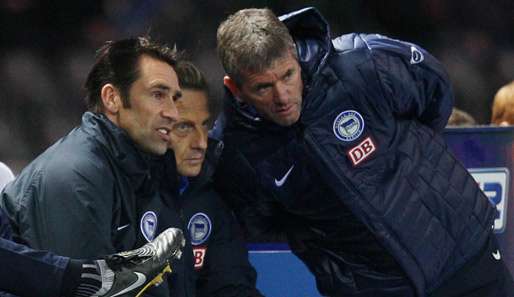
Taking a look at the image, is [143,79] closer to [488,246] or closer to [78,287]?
[78,287]

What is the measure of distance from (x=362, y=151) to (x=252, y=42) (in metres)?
0.49

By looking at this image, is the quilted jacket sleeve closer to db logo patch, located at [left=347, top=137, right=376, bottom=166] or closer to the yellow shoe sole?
db logo patch, located at [left=347, top=137, right=376, bottom=166]

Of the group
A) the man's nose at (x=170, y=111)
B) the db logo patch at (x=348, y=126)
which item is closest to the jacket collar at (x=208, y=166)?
the man's nose at (x=170, y=111)

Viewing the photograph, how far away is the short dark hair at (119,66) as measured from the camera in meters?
3.27

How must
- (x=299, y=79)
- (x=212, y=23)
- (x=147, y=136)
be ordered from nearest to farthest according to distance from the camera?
(x=147, y=136), (x=299, y=79), (x=212, y=23)

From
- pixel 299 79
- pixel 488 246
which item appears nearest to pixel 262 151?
pixel 299 79

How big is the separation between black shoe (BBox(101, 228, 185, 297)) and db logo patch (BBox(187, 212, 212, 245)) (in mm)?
500

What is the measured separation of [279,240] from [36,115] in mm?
2395

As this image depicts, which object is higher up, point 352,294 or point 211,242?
point 211,242

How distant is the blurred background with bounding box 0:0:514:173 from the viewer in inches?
240

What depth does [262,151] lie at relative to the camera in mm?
3600

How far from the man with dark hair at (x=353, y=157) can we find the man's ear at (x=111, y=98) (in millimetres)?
411

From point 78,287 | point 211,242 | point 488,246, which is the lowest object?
point 488,246

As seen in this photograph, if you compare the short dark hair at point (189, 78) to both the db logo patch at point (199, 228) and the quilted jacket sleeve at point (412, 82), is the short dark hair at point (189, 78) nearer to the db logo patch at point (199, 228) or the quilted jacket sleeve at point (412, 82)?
the db logo patch at point (199, 228)
